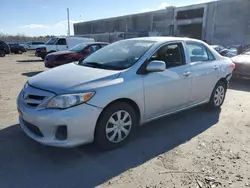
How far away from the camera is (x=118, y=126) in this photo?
3.55 m

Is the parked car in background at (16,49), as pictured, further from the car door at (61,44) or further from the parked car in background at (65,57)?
the parked car in background at (65,57)

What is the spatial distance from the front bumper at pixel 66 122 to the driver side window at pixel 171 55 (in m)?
1.51

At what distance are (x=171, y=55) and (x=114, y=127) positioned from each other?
68.4 inches

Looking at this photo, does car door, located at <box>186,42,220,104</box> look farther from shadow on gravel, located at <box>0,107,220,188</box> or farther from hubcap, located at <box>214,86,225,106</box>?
shadow on gravel, located at <box>0,107,220,188</box>

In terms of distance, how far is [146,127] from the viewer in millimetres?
4508

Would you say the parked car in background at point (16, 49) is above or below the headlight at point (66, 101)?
below

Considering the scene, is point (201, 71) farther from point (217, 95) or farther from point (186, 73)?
point (217, 95)

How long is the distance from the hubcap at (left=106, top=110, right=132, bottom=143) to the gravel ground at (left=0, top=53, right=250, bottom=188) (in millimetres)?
194

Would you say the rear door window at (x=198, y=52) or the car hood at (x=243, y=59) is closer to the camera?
the rear door window at (x=198, y=52)

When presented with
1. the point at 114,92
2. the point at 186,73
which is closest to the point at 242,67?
the point at 186,73

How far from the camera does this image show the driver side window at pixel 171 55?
13.5 feet

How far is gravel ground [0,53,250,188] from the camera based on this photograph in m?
2.86

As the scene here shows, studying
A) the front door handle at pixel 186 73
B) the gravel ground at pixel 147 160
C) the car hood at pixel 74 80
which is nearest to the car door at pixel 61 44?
the gravel ground at pixel 147 160

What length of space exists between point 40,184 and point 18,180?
0.29 meters
